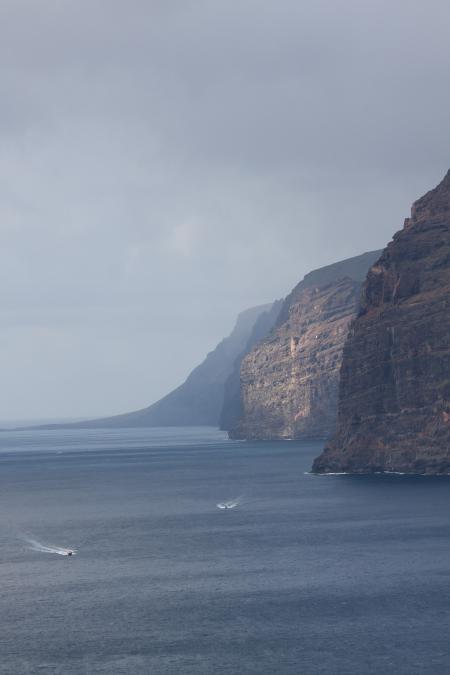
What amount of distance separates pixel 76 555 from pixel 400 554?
35036mm

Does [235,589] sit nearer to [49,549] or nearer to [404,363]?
[49,549]

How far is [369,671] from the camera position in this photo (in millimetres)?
73375

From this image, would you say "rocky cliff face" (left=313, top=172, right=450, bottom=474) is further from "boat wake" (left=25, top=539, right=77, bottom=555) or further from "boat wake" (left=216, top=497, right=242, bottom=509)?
"boat wake" (left=25, top=539, right=77, bottom=555)

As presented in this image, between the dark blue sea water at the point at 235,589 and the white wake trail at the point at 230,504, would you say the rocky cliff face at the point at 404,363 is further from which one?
the white wake trail at the point at 230,504

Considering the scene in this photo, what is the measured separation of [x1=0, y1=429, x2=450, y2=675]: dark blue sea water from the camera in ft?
254

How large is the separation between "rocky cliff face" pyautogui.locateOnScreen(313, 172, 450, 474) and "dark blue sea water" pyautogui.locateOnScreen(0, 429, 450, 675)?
19976 millimetres

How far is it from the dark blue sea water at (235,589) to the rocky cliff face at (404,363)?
20.0m

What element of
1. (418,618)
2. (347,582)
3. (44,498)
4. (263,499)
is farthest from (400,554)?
(44,498)

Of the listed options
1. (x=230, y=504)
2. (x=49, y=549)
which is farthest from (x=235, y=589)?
(x=230, y=504)

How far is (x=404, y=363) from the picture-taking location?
187 m

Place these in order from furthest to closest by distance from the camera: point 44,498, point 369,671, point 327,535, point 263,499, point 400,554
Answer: point 44,498 < point 263,499 < point 327,535 < point 400,554 < point 369,671

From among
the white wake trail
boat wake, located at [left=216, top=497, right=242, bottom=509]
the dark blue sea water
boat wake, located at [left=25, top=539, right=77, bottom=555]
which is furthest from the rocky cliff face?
boat wake, located at [left=25, top=539, right=77, bottom=555]

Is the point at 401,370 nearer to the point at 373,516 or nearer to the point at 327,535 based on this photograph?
the point at 373,516

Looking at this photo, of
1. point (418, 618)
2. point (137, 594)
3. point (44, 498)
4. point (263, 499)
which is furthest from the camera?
point (44, 498)
